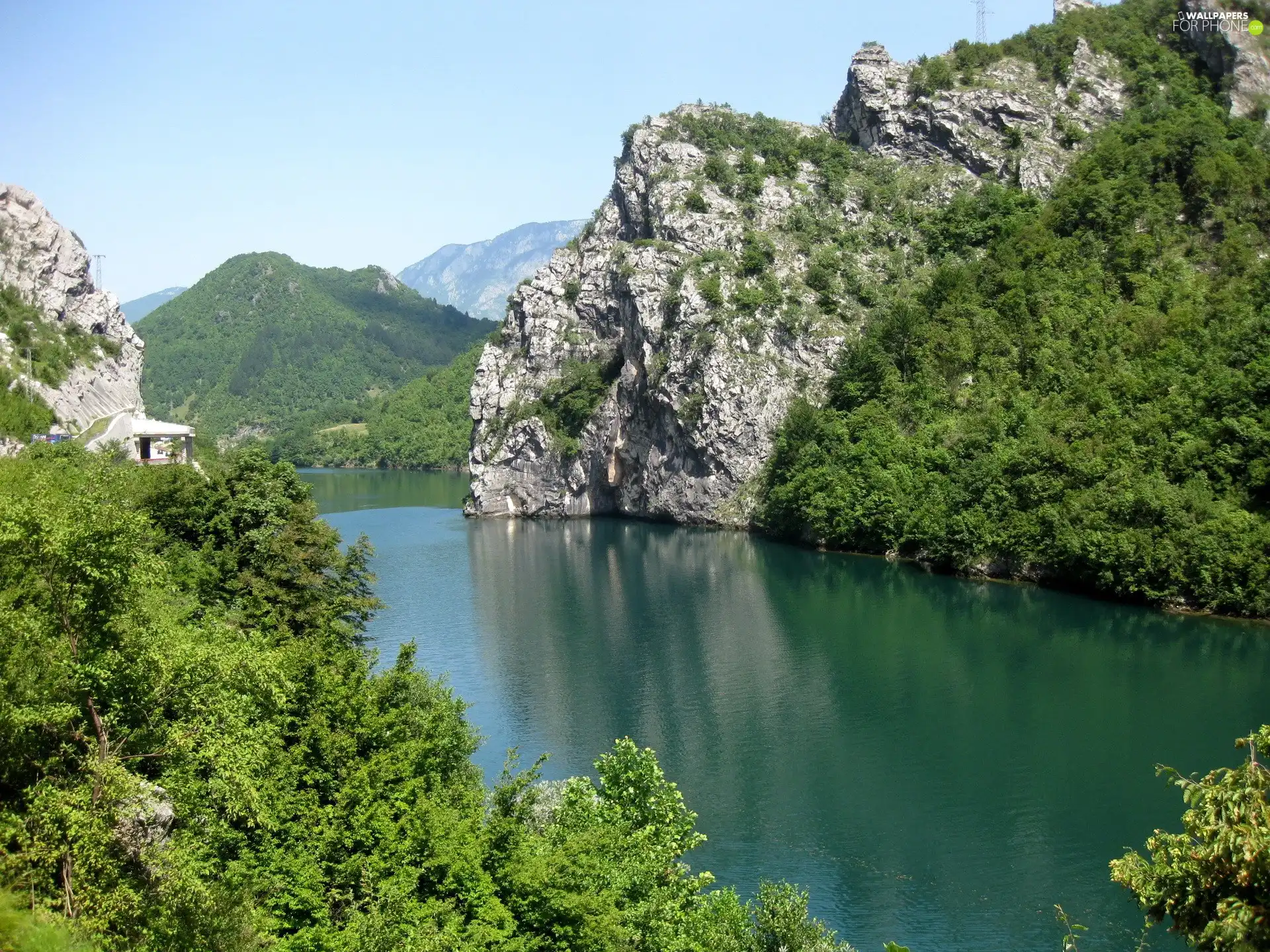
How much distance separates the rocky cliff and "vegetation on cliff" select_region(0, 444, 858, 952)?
221 ft

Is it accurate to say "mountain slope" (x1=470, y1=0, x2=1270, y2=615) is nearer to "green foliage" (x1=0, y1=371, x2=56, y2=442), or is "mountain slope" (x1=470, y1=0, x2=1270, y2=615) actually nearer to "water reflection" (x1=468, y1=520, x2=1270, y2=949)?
"water reflection" (x1=468, y1=520, x2=1270, y2=949)

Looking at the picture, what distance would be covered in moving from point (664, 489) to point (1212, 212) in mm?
46948

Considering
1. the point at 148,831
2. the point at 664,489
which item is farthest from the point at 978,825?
the point at 664,489

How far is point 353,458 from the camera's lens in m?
168

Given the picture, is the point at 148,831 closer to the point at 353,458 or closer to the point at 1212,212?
the point at 1212,212

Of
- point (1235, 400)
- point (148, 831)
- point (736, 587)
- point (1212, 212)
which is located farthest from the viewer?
point (1212, 212)

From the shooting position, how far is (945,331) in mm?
80438

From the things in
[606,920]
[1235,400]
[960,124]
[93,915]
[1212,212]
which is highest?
[960,124]

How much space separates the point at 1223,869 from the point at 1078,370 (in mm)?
62739

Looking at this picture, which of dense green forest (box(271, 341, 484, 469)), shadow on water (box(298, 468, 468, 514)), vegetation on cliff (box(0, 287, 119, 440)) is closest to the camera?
vegetation on cliff (box(0, 287, 119, 440))

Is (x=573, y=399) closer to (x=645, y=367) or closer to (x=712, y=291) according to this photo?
(x=645, y=367)

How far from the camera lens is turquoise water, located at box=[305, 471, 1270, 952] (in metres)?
27.3

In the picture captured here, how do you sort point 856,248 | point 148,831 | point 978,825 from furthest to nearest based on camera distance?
point 856,248, point 978,825, point 148,831

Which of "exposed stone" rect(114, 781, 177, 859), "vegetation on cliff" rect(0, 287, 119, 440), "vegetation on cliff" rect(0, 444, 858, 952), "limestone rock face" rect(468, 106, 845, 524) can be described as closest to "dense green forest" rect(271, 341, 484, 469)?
"limestone rock face" rect(468, 106, 845, 524)
